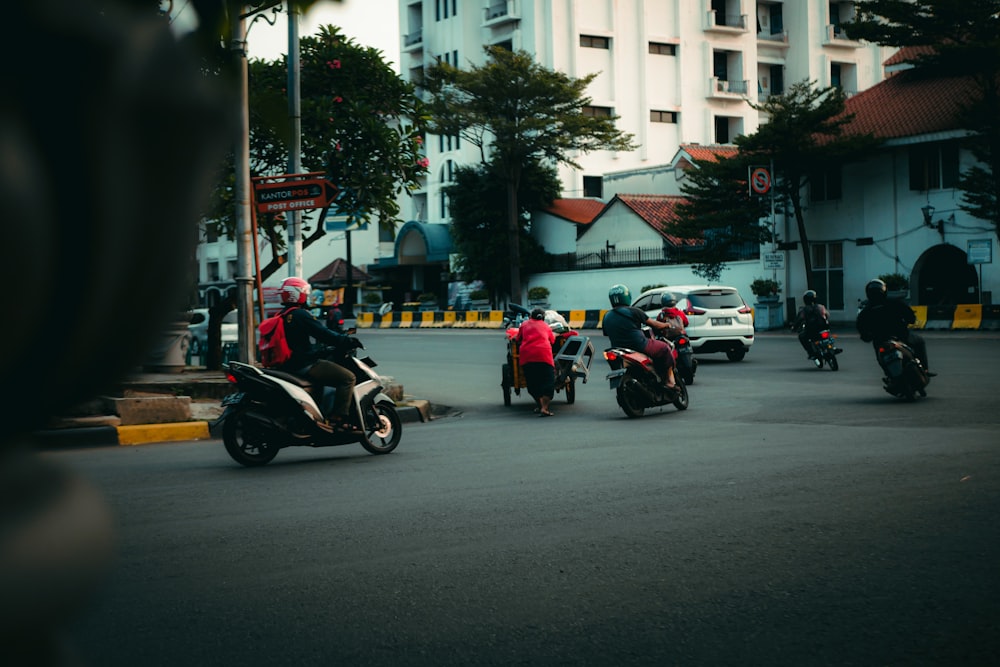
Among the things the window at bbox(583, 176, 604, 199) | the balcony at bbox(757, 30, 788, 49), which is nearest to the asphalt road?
the window at bbox(583, 176, 604, 199)

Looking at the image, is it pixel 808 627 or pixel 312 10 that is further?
pixel 808 627

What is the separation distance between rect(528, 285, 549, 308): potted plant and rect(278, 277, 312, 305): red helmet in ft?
133

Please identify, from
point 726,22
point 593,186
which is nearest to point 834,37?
point 726,22

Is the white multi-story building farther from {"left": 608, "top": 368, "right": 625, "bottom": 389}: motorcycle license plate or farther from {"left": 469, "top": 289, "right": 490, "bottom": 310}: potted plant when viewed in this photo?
{"left": 608, "top": 368, "right": 625, "bottom": 389}: motorcycle license plate

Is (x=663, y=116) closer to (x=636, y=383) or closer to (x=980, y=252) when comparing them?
(x=980, y=252)

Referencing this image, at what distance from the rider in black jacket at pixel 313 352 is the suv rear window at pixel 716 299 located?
1390 cm

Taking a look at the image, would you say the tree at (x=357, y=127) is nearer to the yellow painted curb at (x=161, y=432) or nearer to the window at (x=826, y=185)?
the yellow painted curb at (x=161, y=432)

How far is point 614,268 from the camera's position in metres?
47.8

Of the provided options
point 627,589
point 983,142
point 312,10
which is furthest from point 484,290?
point 312,10

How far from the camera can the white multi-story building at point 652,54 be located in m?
58.2

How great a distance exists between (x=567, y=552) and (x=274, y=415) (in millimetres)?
4389

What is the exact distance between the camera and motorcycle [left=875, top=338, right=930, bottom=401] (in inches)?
532

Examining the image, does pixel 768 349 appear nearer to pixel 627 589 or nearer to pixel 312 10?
pixel 627 589

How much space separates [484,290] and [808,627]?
4866cm
